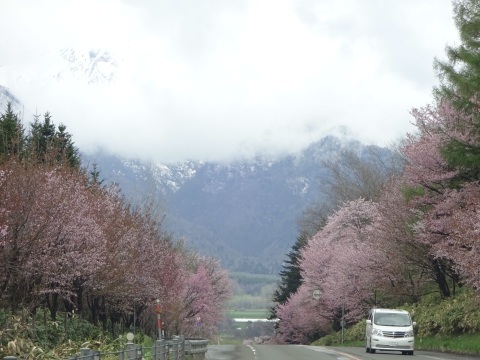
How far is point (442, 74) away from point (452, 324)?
11.4 meters

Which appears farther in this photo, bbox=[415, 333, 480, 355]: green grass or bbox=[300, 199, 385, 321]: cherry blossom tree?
bbox=[300, 199, 385, 321]: cherry blossom tree

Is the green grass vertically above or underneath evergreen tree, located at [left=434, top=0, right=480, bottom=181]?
underneath

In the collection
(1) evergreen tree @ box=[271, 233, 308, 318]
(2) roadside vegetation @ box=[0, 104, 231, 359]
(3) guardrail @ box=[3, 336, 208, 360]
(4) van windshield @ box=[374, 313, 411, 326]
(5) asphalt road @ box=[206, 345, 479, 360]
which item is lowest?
(5) asphalt road @ box=[206, 345, 479, 360]

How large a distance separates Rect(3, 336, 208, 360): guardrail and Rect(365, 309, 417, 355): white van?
7232 millimetres

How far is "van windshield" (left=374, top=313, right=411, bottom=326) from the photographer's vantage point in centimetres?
3281

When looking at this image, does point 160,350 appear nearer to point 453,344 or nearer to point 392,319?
point 392,319

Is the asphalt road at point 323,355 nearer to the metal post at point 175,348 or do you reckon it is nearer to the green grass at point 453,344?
the green grass at point 453,344

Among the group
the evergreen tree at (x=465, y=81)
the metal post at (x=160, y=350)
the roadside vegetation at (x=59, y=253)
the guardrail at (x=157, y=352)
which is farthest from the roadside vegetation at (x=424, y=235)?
the roadside vegetation at (x=59, y=253)

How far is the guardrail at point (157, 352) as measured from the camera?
1283 centimetres

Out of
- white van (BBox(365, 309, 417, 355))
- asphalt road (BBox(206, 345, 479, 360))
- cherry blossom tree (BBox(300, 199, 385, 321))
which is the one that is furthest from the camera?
cherry blossom tree (BBox(300, 199, 385, 321))

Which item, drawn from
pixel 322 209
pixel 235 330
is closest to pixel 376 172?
pixel 322 209

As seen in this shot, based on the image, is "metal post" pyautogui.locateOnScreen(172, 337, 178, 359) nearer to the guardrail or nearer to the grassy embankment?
the guardrail

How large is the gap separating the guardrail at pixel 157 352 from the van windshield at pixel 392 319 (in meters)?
7.62

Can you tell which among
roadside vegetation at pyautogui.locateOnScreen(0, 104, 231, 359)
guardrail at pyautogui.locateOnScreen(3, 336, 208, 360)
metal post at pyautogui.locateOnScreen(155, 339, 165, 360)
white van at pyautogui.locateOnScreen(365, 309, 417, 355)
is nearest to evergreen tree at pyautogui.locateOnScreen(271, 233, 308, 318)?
roadside vegetation at pyautogui.locateOnScreen(0, 104, 231, 359)
